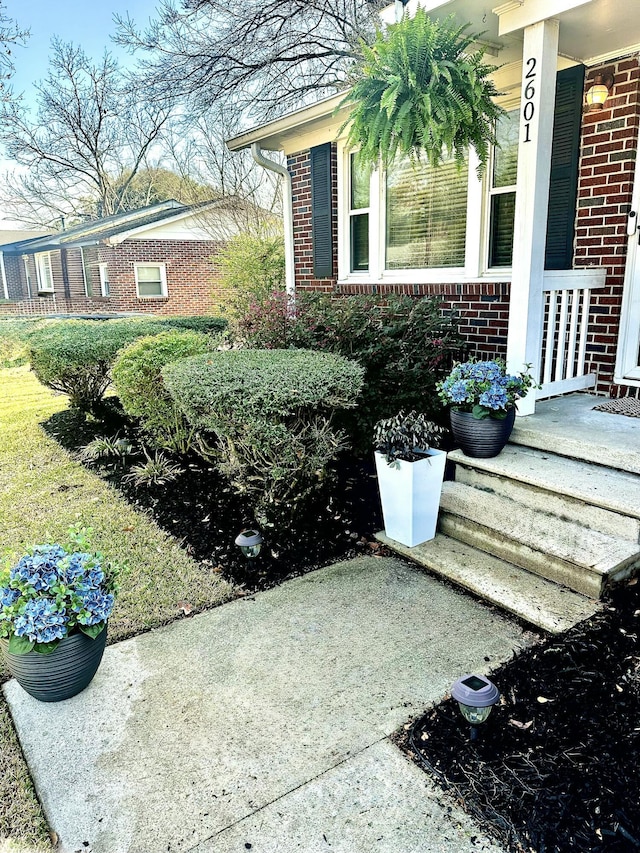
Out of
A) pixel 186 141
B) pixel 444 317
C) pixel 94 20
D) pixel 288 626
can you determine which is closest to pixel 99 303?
pixel 186 141

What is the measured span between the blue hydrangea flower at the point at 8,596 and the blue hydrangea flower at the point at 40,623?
7 centimetres

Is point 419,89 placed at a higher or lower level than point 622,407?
higher

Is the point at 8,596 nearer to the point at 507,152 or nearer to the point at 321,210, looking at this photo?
the point at 507,152

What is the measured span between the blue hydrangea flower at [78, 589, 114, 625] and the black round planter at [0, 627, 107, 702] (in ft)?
0.26

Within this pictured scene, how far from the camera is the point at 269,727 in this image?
7.25ft

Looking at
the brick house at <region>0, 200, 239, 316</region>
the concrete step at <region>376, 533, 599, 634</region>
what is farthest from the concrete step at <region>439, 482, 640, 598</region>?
the brick house at <region>0, 200, 239, 316</region>

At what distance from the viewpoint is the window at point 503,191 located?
16.2 feet

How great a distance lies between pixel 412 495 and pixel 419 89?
235 centimetres

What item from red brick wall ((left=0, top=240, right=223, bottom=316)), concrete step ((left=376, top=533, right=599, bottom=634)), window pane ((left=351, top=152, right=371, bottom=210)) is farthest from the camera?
red brick wall ((left=0, top=240, right=223, bottom=316))

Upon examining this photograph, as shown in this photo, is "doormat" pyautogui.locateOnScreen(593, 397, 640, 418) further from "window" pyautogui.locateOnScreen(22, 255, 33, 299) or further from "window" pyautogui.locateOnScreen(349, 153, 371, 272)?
"window" pyautogui.locateOnScreen(22, 255, 33, 299)

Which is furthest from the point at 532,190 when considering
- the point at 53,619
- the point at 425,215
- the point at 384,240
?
the point at 53,619

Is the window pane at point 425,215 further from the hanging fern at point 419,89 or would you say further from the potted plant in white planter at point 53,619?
the potted plant in white planter at point 53,619

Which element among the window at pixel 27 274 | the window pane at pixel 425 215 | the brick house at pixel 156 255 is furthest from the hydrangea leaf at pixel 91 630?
the window at pixel 27 274

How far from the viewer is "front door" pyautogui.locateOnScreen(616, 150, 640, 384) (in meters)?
4.23
